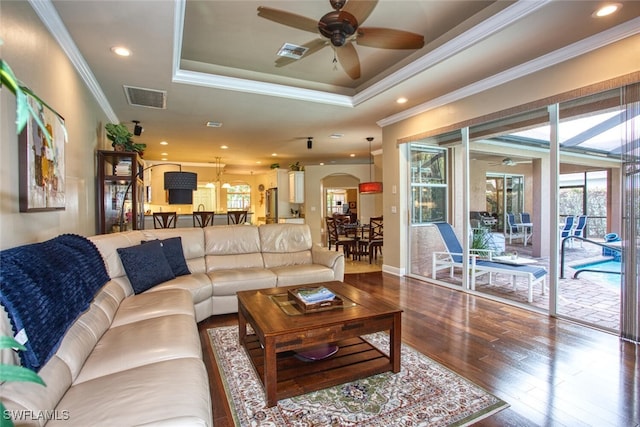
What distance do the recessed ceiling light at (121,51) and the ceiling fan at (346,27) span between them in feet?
4.98

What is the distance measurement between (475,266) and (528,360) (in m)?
2.06

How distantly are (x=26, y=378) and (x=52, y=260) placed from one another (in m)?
1.58

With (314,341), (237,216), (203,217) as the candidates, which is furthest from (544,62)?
(203,217)

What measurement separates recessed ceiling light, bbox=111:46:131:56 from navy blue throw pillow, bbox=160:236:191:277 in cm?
193

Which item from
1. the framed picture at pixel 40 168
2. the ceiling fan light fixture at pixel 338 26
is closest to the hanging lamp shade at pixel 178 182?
the framed picture at pixel 40 168

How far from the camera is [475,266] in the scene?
14.4 feet

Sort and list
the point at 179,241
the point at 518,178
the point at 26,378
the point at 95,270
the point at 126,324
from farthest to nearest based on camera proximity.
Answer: the point at 518,178 < the point at 179,241 < the point at 95,270 < the point at 126,324 < the point at 26,378

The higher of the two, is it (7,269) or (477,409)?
(7,269)

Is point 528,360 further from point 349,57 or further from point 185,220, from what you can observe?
point 185,220

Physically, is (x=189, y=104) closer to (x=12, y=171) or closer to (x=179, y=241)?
(x=179, y=241)

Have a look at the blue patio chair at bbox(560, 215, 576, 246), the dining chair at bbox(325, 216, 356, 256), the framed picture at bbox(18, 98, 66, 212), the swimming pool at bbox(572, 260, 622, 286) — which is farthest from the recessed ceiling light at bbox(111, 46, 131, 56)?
the dining chair at bbox(325, 216, 356, 256)

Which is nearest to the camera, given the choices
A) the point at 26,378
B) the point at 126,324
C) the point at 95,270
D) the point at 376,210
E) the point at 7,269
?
the point at 26,378

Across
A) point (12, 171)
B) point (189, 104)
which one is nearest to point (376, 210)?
point (189, 104)

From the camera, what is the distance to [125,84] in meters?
3.88
